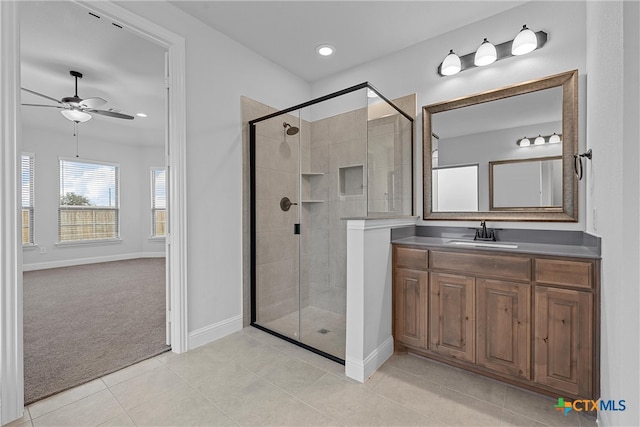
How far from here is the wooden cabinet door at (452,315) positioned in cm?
191

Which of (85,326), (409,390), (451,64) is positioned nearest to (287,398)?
Result: (409,390)

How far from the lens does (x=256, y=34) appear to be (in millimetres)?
2605

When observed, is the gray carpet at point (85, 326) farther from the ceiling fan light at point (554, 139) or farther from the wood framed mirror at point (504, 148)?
the ceiling fan light at point (554, 139)

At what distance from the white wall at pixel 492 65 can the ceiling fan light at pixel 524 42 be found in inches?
4.2

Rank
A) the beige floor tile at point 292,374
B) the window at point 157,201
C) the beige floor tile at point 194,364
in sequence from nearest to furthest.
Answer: the beige floor tile at point 292,374
the beige floor tile at point 194,364
the window at point 157,201

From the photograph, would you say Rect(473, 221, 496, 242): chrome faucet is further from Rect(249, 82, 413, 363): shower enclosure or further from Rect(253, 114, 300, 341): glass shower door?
Rect(253, 114, 300, 341): glass shower door

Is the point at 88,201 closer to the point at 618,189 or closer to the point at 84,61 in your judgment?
the point at 84,61

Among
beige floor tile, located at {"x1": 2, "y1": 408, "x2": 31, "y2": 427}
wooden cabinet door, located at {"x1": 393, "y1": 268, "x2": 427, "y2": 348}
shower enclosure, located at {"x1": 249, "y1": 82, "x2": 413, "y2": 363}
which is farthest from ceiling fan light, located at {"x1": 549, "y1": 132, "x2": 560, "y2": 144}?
beige floor tile, located at {"x1": 2, "y1": 408, "x2": 31, "y2": 427}

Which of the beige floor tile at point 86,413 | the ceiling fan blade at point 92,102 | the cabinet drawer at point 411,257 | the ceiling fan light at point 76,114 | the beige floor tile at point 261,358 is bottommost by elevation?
the beige floor tile at point 261,358

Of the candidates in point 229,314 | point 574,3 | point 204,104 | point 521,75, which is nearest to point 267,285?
point 229,314

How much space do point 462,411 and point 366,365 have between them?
1.94 feet

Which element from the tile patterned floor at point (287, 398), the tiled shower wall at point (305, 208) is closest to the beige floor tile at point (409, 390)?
the tile patterned floor at point (287, 398)

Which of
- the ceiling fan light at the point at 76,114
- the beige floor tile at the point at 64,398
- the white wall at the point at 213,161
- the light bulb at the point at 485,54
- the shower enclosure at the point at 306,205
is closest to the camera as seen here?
the beige floor tile at the point at 64,398

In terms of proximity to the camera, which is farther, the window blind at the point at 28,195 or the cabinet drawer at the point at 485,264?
the window blind at the point at 28,195
